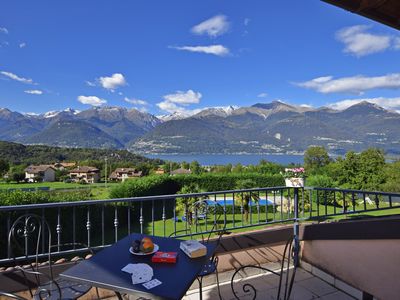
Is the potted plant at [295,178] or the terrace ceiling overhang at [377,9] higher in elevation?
the terrace ceiling overhang at [377,9]

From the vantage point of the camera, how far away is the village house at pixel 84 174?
49719 mm

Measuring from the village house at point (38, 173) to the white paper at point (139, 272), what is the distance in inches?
2102

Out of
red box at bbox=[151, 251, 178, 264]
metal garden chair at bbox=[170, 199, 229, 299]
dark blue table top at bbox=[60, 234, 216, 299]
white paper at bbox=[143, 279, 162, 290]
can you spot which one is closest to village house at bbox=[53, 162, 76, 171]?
metal garden chair at bbox=[170, 199, 229, 299]

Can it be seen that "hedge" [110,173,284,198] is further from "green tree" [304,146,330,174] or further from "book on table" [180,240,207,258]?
"green tree" [304,146,330,174]

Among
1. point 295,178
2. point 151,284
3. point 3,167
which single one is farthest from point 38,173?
point 151,284

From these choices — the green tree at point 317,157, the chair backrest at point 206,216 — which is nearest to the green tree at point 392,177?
the green tree at point 317,157

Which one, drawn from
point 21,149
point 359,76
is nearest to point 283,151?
point 359,76

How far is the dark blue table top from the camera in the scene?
4.57ft

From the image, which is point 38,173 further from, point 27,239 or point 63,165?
point 27,239

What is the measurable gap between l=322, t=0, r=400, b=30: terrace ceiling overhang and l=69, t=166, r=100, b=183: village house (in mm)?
52007

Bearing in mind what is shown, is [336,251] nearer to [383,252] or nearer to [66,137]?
[383,252]

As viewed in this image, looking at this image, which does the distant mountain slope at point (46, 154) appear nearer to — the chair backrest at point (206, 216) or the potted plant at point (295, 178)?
the chair backrest at point (206, 216)

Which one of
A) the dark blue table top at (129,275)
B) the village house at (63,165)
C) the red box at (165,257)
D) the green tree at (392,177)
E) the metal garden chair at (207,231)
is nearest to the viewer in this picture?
the dark blue table top at (129,275)

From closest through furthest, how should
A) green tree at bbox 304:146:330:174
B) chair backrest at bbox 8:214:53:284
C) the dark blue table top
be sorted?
the dark blue table top → chair backrest at bbox 8:214:53:284 → green tree at bbox 304:146:330:174
